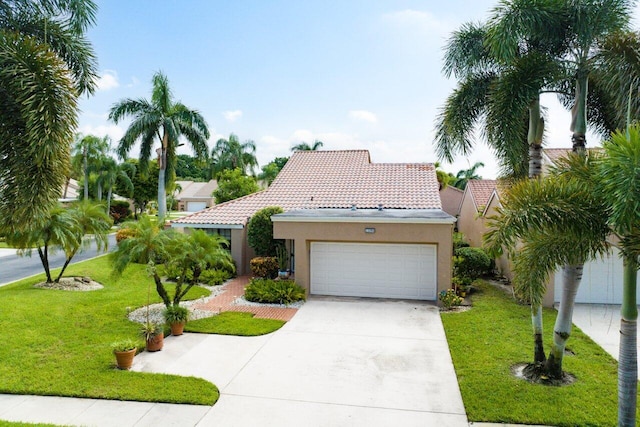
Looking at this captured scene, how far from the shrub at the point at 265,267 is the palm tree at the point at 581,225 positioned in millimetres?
11824

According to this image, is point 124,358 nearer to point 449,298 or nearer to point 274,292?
point 274,292

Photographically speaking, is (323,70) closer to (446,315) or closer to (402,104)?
(402,104)

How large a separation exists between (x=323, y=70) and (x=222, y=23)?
5126 mm

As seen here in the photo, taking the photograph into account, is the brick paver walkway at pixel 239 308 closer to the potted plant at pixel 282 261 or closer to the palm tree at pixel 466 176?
the potted plant at pixel 282 261

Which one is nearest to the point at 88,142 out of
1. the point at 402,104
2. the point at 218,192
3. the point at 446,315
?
the point at 218,192

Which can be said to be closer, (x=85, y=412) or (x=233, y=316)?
(x=85, y=412)

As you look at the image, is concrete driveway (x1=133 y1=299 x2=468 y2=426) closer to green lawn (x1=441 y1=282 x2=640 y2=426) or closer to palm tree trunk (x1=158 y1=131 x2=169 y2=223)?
green lawn (x1=441 y1=282 x2=640 y2=426)

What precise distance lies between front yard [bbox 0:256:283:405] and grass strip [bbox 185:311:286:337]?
0.03 metres

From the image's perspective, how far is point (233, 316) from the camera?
12.8 metres

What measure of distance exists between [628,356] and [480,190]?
806 inches

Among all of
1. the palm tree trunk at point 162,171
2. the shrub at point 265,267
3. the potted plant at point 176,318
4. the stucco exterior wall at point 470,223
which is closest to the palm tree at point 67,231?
the shrub at point 265,267

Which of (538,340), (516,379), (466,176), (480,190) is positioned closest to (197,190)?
(466,176)

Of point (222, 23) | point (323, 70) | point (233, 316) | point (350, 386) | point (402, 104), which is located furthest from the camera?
point (323, 70)

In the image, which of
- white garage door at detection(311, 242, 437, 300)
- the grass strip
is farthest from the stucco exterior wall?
the grass strip
